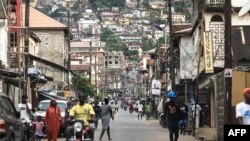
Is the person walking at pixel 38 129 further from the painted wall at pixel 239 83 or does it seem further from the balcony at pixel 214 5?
the balcony at pixel 214 5

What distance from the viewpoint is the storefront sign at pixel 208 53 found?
34562mm

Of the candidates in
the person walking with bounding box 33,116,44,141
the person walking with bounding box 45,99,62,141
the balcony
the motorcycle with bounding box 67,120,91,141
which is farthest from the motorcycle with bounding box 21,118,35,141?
the balcony

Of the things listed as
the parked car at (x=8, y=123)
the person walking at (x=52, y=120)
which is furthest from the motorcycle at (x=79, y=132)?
the person walking at (x=52, y=120)

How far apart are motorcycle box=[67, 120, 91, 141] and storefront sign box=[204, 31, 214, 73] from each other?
53.3 feet

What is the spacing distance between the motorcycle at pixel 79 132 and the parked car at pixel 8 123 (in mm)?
1522

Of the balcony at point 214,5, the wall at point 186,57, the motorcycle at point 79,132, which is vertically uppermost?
the balcony at point 214,5

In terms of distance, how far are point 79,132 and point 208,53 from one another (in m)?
16.9

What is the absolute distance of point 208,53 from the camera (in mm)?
34844

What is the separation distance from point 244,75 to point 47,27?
6020cm

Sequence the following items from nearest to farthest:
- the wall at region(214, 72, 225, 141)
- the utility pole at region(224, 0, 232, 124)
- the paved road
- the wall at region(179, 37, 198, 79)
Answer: the utility pole at region(224, 0, 232, 124), the wall at region(214, 72, 225, 141), the paved road, the wall at region(179, 37, 198, 79)

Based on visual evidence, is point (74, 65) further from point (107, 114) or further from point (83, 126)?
point (83, 126)

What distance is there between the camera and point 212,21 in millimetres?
38438

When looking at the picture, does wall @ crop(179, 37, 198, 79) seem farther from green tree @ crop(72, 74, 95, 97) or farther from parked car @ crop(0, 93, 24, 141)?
green tree @ crop(72, 74, 95, 97)

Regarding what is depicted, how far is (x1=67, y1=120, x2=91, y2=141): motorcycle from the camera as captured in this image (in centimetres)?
1888
